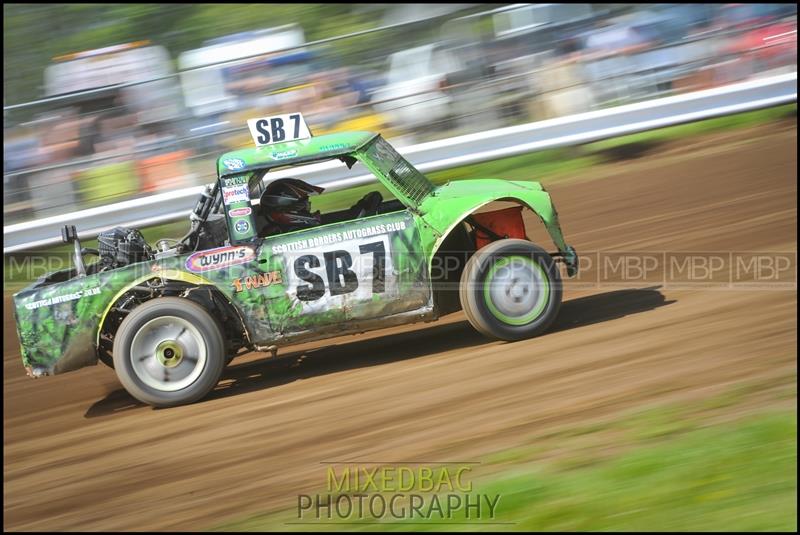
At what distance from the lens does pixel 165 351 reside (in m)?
6.08

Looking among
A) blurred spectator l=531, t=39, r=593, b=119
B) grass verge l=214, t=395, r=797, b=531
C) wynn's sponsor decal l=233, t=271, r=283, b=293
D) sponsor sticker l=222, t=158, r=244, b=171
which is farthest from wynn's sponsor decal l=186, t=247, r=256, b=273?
blurred spectator l=531, t=39, r=593, b=119

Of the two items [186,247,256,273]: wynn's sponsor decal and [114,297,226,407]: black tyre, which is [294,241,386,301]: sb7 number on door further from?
[114,297,226,407]: black tyre

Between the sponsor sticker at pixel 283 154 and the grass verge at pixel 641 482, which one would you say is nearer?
the grass verge at pixel 641 482

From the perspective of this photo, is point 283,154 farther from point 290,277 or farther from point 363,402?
point 363,402

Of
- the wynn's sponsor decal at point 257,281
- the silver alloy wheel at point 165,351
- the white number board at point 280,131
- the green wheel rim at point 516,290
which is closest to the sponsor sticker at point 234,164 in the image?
the white number board at point 280,131

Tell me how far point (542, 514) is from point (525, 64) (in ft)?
27.7

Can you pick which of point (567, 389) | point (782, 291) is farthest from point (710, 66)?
point (567, 389)

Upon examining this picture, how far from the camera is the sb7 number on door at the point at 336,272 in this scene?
238 inches

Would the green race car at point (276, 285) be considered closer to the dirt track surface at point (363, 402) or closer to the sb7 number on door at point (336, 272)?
the sb7 number on door at point (336, 272)

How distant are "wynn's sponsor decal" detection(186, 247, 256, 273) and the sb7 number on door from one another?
350 millimetres

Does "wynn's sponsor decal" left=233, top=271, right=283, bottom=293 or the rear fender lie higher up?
the rear fender

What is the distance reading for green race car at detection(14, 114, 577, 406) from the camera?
6062 mm

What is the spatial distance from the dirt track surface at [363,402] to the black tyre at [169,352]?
0.19 metres

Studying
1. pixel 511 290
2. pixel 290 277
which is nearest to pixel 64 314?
pixel 290 277
